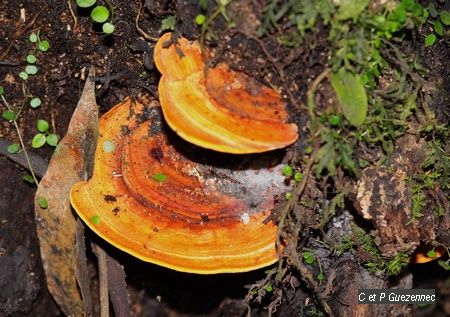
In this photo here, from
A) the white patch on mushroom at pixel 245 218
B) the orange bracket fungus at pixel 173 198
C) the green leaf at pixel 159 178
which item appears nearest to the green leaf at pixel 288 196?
the orange bracket fungus at pixel 173 198

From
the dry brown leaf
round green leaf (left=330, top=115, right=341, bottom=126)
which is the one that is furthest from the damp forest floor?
the dry brown leaf

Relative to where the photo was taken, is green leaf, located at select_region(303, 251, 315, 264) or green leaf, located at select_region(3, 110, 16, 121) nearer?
green leaf, located at select_region(303, 251, 315, 264)

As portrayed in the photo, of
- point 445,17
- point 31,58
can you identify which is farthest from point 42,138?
point 445,17

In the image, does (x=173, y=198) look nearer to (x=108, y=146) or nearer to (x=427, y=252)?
(x=108, y=146)

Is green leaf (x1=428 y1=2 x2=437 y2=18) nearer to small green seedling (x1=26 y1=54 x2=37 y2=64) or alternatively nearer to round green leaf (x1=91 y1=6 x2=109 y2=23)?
round green leaf (x1=91 y1=6 x2=109 y2=23)

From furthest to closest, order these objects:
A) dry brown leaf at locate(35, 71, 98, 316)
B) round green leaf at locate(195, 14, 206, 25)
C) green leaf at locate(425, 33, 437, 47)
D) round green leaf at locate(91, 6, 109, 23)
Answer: dry brown leaf at locate(35, 71, 98, 316), round green leaf at locate(91, 6, 109, 23), green leaf at locate(425, 33, 437, 47), round green leaf at locate(195, 14, 206, 25)

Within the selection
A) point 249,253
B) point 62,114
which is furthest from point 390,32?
point 62,114

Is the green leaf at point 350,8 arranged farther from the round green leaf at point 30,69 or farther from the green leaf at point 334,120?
the round green leaf at point 30,69
